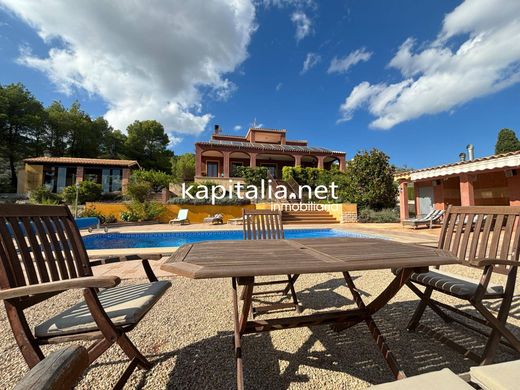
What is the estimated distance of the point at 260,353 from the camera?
1.80 meters

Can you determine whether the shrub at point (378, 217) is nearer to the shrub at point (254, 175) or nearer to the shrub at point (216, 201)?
the shrub at point (216, 201)

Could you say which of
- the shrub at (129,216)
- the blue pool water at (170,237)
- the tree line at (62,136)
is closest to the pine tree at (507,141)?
the blue pool water at (170,237)

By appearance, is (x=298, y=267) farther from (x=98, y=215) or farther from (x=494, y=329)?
(x=98, y=215)

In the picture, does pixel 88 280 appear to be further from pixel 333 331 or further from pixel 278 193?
pixel 278 193

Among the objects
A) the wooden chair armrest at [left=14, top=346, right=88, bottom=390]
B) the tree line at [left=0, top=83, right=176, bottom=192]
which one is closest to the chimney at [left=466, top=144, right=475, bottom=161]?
the wooden chair armrest at [left=14, top=346, right=88, bottom=390]

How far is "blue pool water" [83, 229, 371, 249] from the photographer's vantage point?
862 centimetres

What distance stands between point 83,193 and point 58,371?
18.8 meters

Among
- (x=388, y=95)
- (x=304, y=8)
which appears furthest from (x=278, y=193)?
(x=388, y=95)

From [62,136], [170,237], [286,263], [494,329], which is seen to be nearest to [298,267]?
[286,263]

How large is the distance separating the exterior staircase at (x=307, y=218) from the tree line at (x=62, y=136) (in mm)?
21572

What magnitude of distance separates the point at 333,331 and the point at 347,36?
2129 cm

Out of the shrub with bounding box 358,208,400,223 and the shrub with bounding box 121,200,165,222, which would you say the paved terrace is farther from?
the shrub with bounding box 121,200,165,222

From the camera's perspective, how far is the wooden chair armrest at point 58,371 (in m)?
0.47

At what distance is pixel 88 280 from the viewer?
3.68 ft
